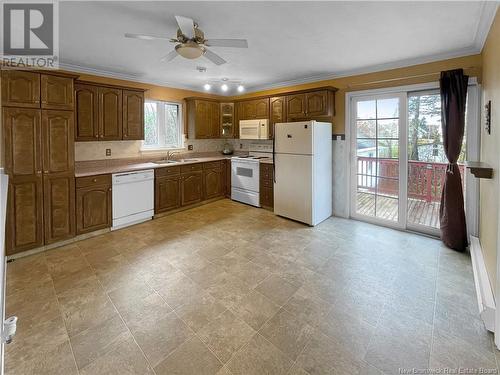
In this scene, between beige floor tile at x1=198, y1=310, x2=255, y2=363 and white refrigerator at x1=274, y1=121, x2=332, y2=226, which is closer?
beige floor tile at x1=198, y1=310, x2=255, y2=363

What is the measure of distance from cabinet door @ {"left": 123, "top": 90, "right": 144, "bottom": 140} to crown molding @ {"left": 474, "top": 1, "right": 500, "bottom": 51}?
435 centimetres

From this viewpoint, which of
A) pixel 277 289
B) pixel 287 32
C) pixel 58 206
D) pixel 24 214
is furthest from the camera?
pixel 58 206

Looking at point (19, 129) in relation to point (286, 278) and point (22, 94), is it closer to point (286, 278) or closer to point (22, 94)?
point (22, 94)

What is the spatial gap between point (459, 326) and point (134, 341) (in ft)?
7.64

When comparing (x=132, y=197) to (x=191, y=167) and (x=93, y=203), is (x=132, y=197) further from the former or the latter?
(x=191, y=167)

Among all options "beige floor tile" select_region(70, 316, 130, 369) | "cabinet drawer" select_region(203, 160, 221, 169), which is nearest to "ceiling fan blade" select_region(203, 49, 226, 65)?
"beige floor tile" select_region(70, 316, 130, 369)

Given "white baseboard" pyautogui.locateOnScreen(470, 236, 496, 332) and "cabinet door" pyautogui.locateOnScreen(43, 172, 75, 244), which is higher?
"cabinet door" pyautogui.locateOnScreen(43, 172, 75, 244)

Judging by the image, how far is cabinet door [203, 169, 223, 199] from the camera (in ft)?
17.6

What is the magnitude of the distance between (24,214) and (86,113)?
1576 millimetres

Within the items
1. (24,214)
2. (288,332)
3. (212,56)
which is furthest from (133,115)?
(288,332)

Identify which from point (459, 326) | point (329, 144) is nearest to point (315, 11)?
point (329, 144)

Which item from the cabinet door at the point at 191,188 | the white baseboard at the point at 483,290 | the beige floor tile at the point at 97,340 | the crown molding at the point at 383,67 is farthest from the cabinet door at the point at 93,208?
the white baseboard at the point at 483,290

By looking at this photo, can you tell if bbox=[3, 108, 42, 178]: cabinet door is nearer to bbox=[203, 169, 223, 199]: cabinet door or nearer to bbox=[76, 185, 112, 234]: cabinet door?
bbox=[76, 185, 112, 234]: cabinet door

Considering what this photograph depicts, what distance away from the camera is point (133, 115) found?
435 cm
